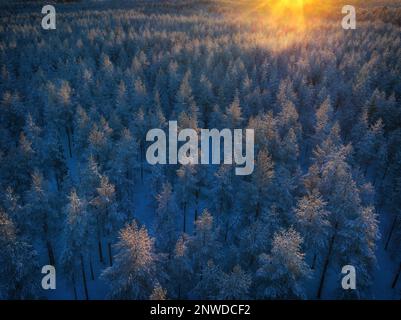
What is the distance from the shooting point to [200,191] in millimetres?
38969

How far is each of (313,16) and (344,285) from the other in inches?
6725

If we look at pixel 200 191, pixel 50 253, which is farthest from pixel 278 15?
pixel 50 253

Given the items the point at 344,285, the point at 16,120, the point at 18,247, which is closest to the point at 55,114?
the point at 16,120

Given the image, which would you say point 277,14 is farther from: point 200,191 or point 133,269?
point 133,269

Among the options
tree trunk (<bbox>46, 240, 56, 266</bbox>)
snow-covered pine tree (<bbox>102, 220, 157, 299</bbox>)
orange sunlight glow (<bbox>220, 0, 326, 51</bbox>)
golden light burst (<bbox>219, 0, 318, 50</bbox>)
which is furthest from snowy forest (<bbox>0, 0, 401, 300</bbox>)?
golden light burst (<bbox>219, 0, 318, 50</bbox>)

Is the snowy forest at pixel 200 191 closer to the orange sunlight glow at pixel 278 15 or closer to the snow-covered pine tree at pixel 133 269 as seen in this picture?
the snow-covered pine tree at pixel 133 269

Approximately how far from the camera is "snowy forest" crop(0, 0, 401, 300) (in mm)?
26188

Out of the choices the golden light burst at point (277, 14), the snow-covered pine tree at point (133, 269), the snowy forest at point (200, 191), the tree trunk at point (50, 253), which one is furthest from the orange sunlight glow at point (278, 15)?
the snow-covered pine tree at point (133, 269)

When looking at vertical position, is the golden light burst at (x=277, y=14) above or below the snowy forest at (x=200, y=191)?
above

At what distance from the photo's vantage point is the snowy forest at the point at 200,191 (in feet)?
85.9

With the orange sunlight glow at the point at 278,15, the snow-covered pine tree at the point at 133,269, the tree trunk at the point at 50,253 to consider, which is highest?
the orange sunlight glow at the point at 278,15

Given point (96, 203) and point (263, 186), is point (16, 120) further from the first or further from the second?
point (263, 186)

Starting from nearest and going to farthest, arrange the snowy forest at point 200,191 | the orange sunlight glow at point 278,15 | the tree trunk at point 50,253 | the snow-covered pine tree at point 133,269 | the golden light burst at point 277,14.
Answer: the snow-covered pine tree at point 133,269 < the snowy forest at point 200,191 < the tree trunk at point 50,253 < the orange sunlight glow at point 278,15 < the golden light burst at point 277,14

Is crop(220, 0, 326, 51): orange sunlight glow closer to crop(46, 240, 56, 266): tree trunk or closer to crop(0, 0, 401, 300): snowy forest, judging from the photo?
crop(0, 0, 401, 300): snowy forest
